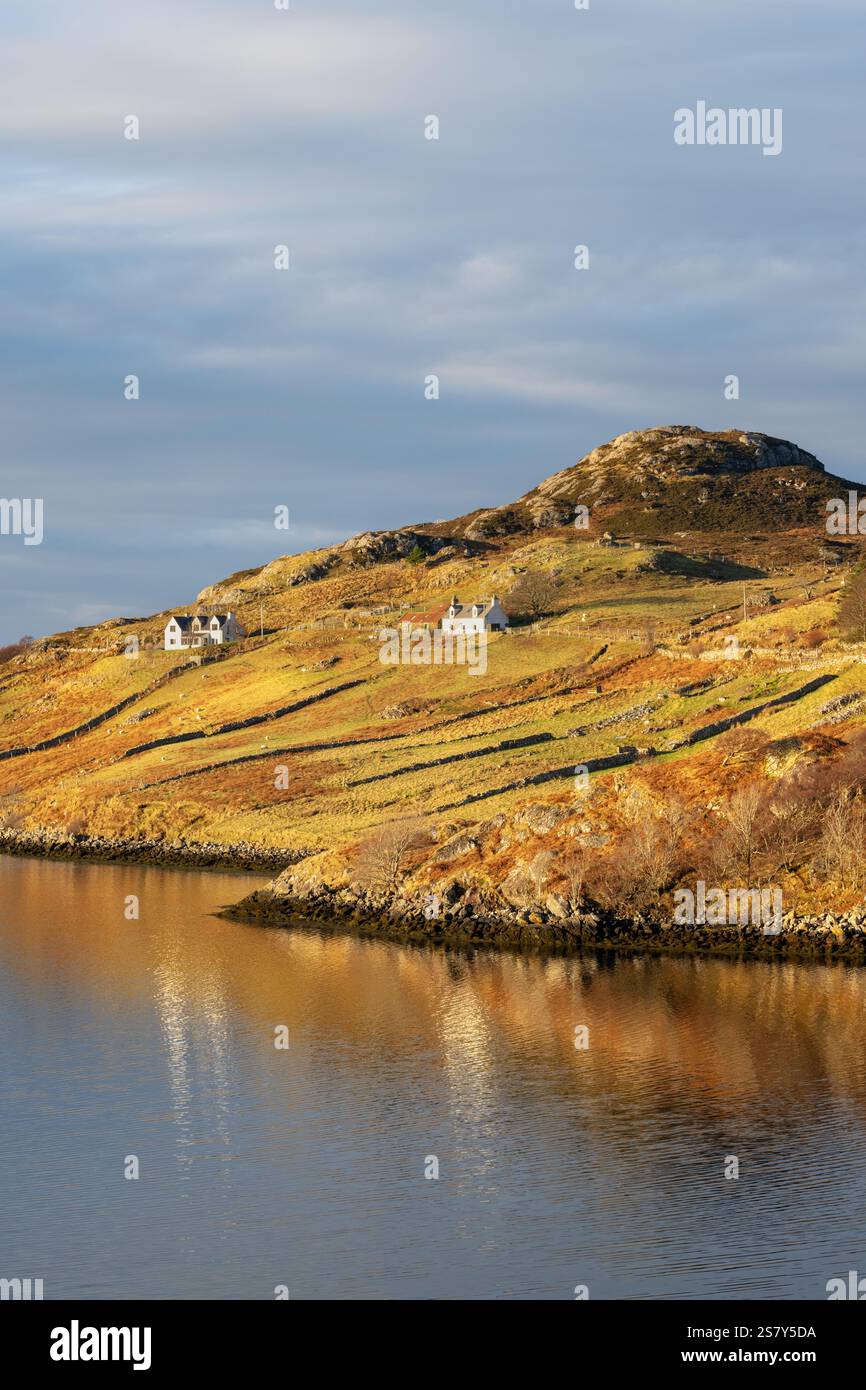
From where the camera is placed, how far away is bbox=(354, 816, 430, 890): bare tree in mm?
82438

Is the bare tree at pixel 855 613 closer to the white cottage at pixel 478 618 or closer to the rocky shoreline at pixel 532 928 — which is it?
the rocky shoreline at pixel 532 928

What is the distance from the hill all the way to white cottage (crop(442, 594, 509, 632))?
12.3 ft

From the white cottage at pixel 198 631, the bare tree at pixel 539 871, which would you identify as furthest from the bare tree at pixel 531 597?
the bare tree at pixel 539 871

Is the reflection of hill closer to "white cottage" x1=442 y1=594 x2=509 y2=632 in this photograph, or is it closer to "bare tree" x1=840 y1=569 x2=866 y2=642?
"bare tree" x1=840 y1=569 x2=866 y2=642

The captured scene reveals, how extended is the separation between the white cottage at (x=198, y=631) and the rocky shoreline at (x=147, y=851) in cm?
6550

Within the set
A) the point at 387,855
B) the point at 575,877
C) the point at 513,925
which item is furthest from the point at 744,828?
the point at 387,855

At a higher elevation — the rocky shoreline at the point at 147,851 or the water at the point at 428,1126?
the rocky shoreline at the point at 147,851

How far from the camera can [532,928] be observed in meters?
74.2

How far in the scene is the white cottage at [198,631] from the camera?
617ft

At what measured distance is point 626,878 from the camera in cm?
7394

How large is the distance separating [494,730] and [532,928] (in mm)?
40277

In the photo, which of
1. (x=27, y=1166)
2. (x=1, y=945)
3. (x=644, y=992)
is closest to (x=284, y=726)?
(x=1, y=945)

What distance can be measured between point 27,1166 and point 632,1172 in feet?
53.6
